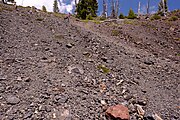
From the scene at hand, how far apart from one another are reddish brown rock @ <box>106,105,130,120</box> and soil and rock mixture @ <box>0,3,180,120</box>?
0.30m

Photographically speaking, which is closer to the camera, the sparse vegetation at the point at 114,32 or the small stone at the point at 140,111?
the small stone at the point at 140,111

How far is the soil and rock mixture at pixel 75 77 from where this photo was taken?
8.66 m

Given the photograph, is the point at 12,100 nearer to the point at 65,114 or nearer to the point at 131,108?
the point at 65,114

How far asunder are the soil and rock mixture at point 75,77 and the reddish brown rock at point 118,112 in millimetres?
300

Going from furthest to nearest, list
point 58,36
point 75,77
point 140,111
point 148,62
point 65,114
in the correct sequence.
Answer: point 58,36 < point 148,62 < point 75,77 < point 140,111 < point 65,114

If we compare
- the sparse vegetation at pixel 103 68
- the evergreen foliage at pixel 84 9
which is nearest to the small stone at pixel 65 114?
the sparse vegetation at pixel 103 68

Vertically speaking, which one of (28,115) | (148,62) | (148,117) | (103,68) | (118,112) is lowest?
(148,117)

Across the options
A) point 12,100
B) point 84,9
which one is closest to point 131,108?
point 12,100

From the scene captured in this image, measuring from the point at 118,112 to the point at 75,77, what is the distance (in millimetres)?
3394

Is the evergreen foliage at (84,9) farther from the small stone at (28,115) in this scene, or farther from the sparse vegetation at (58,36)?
the small stone at (28,115)

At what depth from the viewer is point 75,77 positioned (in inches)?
435

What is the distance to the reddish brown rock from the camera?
325 inches

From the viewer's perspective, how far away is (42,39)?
52.9 ft

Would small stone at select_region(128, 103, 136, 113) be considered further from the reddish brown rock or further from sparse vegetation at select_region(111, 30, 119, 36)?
sparse vegetation at select_region(111, 30, 119, 36)
